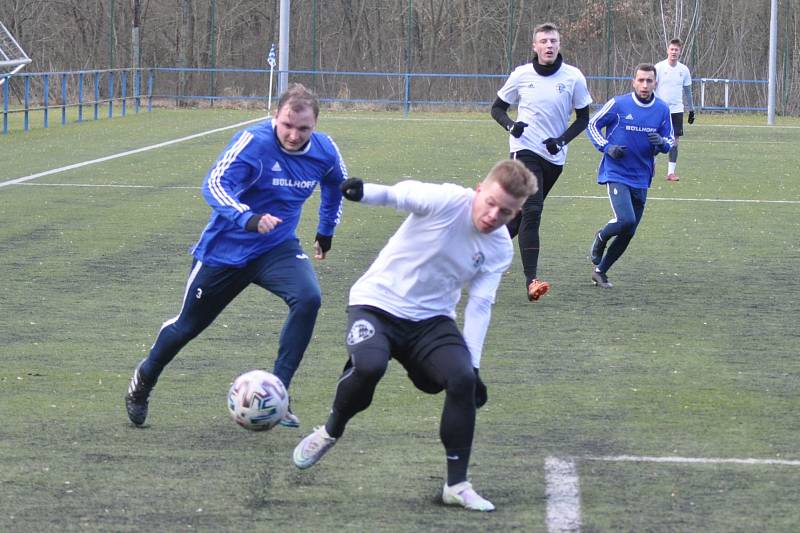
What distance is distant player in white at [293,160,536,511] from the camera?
5191 mm

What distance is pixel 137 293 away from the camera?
33.9 ft

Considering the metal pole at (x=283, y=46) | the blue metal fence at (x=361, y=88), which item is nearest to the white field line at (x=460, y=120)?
the metal pole at (x=283, y=46)

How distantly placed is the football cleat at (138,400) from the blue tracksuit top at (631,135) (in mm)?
5591

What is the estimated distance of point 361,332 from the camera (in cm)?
534

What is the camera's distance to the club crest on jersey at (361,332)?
17.5 feet

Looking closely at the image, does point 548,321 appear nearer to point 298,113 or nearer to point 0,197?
point 298,113

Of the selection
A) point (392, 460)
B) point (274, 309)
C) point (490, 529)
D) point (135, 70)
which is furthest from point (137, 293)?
point (135, 70)

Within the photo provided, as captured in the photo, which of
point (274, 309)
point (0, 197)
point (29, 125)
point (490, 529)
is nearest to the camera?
point (490, 529)

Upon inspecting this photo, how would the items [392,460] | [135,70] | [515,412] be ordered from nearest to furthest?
[392,460] → [515,412] → [135,70]

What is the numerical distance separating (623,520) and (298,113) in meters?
2.41

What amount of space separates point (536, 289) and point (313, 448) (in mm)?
4628

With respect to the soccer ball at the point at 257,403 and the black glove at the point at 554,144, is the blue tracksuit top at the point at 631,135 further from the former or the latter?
the soccer ball at the point at 257,403

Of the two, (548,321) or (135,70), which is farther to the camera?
(135,70)

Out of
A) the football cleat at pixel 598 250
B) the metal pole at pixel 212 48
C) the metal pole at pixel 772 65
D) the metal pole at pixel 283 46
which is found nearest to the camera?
the football cleat at pixel 598 250
